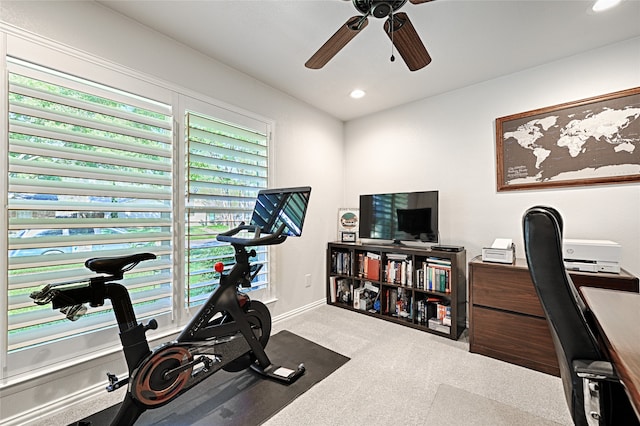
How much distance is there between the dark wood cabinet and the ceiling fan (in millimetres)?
1805

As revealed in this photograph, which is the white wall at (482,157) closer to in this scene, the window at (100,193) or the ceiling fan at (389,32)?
the ceiling fan at (389,32)

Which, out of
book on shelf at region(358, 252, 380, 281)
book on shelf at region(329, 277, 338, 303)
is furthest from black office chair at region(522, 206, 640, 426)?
book on shelf at region(329, 277, 338, 303)

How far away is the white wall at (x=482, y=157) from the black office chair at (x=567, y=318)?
2.12 m

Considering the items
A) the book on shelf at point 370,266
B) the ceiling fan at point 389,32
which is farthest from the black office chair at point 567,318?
the book on shelf at point 370,266

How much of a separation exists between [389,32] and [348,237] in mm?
2477

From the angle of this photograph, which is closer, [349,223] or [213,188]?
[213,188]

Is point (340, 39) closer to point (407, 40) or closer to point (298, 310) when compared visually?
point (407, 40)

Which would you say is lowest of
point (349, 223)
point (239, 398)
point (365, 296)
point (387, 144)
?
point (239, 398)

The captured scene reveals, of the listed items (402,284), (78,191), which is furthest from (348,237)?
(78,191)

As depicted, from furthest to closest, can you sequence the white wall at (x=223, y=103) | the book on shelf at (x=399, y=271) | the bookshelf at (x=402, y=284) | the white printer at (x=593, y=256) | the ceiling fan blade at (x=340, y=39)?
the book on shelf at (x=399, y=271) → the bookshelf at (x=402, y=284) → the white printer at (x=593, y=256) → the white wall at (x=223, y=103) → the ceiling fan blade at (x=340, y=39)

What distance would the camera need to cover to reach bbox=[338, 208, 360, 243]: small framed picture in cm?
364

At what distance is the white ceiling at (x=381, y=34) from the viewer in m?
1.88

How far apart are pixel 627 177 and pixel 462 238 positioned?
1.36 meters

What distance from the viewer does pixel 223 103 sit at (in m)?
2.59
